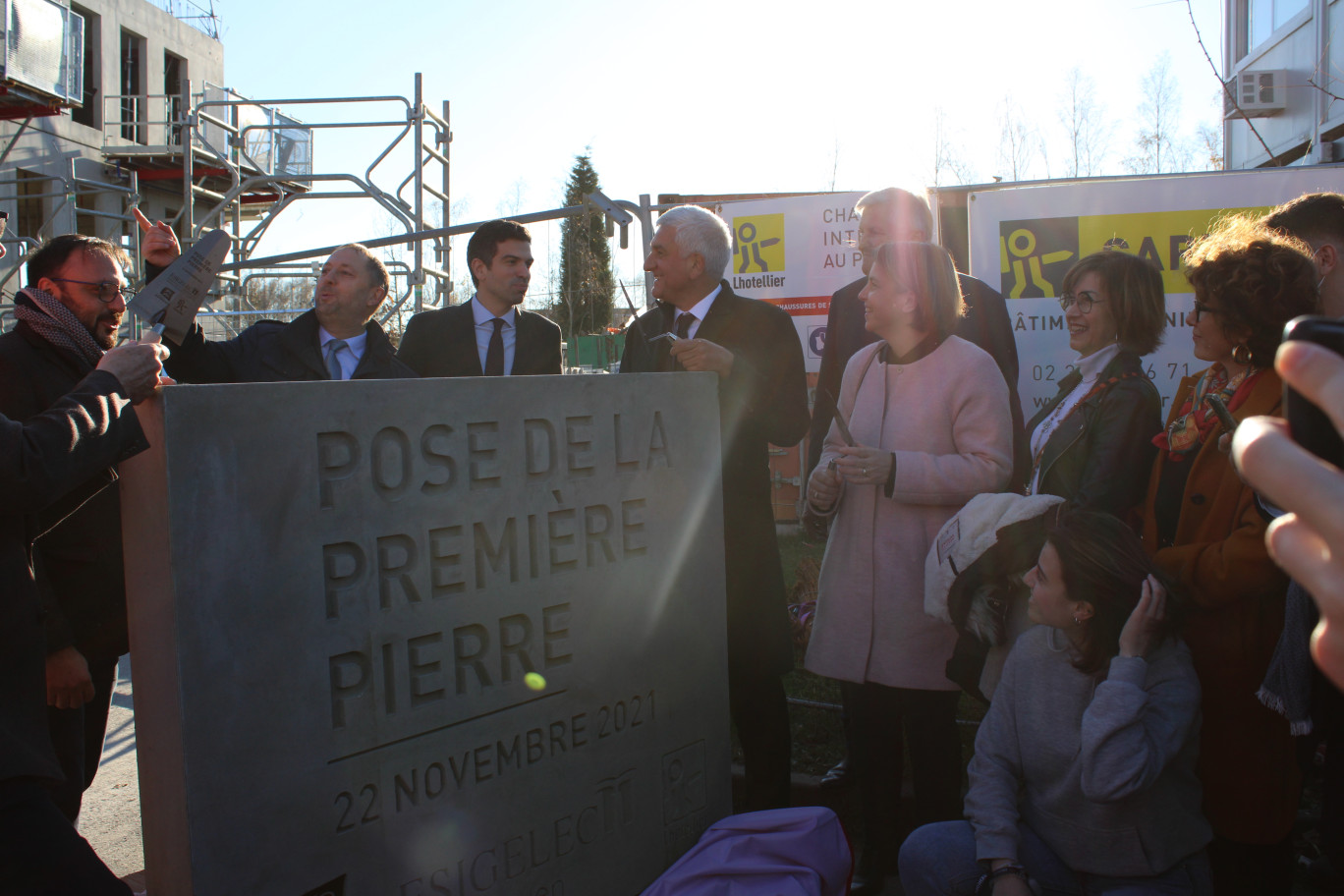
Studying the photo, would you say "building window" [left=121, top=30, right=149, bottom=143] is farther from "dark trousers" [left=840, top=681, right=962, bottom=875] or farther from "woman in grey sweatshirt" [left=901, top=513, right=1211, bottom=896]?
"woman in grey sweatshirt" [left=901, top=513, right=1211, bottom=896]

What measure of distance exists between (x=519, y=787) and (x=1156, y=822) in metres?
1.54

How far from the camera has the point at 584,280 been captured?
28.7 m

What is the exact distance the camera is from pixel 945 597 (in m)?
2.72

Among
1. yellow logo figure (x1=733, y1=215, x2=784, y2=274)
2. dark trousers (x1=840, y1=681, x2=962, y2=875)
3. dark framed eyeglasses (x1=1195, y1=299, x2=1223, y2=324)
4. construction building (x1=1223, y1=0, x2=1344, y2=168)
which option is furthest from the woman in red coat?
construction building (x1=1223, y1=0, x2=1344, y2=168)

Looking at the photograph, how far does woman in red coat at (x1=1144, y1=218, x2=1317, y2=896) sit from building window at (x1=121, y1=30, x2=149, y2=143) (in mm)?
24791

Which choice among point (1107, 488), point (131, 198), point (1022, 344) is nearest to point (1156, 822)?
point (1107, 488)

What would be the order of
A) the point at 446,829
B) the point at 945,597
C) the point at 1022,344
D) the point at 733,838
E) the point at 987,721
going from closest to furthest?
the point at 446,829, the point at 733,838, the point at 987,721, the point at 945,597, the point at 1022,344

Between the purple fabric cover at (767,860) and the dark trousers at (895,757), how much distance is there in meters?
0.64

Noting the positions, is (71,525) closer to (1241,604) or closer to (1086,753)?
(1086,753)

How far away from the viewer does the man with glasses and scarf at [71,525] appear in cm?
246

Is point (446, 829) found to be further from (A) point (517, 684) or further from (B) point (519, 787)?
(A) point (517, 684)

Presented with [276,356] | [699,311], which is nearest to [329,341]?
[276,356]

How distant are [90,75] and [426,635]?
2462 centimetres

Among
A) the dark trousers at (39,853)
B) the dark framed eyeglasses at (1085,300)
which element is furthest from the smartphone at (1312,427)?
the dark framed eyeglasses at (1085,300)
